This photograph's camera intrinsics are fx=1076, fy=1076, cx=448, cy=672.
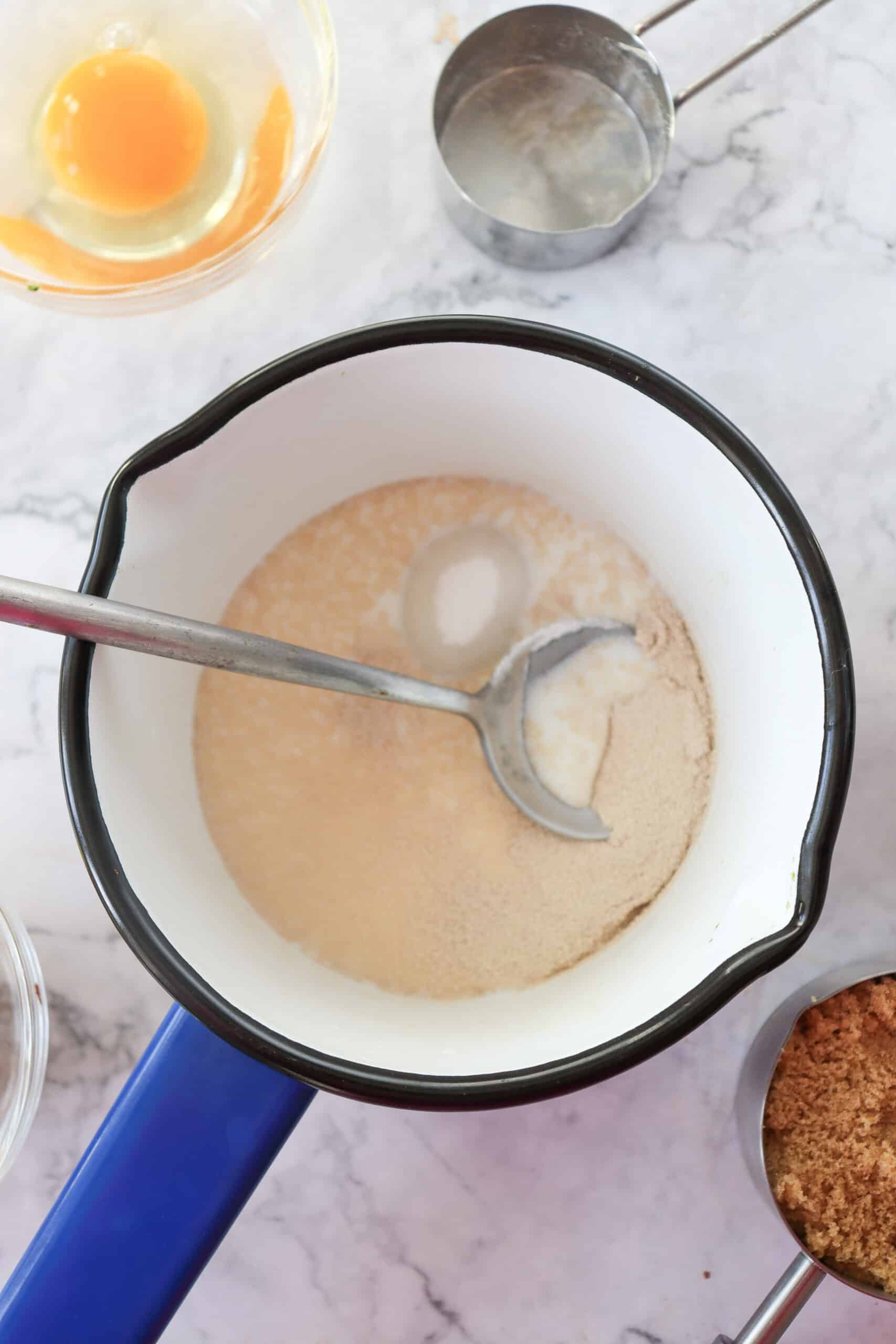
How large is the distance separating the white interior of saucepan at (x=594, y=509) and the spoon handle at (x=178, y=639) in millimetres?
70

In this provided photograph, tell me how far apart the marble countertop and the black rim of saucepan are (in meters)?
0.22

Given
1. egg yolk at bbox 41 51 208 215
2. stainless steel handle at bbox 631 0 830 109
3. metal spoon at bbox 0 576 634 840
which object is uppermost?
stainless steel handle at bbox 631 0 830 109

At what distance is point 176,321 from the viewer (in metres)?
0.83

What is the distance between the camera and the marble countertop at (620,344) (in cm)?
79

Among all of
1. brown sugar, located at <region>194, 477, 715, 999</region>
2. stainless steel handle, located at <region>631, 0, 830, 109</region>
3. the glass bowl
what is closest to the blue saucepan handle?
brown sugar, located at <region>194, 477, 715, 999</region>

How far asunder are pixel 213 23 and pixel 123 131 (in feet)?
0.44

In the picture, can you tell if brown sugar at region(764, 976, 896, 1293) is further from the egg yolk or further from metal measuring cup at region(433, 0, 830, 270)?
the egg yolk

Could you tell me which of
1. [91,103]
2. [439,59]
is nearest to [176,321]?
[91,103]

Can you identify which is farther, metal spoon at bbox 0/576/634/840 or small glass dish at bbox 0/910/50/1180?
small glass dish at bbox 0/910/50/1180

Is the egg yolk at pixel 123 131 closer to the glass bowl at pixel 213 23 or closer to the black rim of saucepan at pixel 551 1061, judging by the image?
the glass bowl at pixel 213 23

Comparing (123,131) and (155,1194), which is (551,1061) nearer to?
(155,1194)

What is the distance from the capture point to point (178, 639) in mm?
566

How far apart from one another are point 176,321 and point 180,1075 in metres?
0.55

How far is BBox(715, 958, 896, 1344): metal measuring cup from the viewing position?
2.29ft
